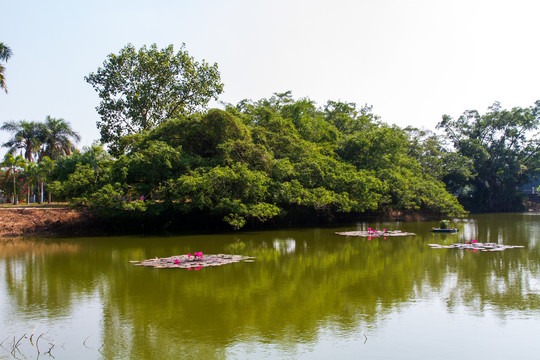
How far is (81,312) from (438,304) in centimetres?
684

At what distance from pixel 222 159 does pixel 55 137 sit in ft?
80.1

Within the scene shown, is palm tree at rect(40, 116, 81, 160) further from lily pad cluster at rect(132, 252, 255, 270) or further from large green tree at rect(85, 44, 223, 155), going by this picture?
lily pad cluster at rect(132, 252, 255, 270)

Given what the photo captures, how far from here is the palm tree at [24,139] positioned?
132 ft

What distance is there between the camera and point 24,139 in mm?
40969

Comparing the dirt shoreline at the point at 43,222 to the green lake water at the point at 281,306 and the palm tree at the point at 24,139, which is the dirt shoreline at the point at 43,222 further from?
the palm tree at the point at 24,139

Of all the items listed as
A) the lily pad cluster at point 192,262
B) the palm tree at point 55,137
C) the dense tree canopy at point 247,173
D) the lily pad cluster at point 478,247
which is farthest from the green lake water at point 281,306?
the palm tree at point 55,137

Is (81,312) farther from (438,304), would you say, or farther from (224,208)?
(224,208)

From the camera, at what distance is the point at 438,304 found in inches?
364

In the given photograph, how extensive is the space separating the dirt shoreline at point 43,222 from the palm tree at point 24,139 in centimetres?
1738

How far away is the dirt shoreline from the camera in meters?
23.5

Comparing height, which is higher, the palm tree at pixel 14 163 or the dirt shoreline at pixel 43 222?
the palm tree at pixel 14 163

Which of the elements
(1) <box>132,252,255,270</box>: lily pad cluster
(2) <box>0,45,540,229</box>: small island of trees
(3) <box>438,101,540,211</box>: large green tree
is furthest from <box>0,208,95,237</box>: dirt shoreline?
(3) <box>438,101,540,211</box>: large green tree

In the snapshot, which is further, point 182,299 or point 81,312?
point 182,299

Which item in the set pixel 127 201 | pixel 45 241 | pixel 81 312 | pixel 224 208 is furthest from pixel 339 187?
pixel 81 312
